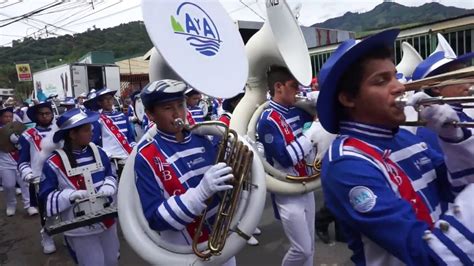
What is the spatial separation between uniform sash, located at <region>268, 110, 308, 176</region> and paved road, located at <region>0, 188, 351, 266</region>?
1144mm

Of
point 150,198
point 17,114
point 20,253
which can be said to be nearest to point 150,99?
point 150,198

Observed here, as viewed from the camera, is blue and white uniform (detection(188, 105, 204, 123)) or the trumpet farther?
blue and white uniform (detection(188, 105, 204, 123))

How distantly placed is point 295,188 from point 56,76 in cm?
1895

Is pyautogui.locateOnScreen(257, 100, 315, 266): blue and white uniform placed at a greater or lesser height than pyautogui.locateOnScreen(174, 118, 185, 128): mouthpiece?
lesser

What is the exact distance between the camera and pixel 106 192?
11.1 feet

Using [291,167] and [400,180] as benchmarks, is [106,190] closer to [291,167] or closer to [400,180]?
[291,167]

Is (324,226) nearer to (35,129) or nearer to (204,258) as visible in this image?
(204,258)

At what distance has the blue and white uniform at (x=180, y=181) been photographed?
7.10 ft

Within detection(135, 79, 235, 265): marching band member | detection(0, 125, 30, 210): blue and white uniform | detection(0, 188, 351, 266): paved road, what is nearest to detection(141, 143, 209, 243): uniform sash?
detection(135, 79, 235, 265): marching band member

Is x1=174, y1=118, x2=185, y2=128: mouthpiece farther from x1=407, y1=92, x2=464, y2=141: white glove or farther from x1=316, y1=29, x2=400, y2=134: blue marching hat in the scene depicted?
x1=407, y1=92, x2=464, y2=141: white glove

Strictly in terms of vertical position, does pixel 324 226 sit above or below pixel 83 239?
below

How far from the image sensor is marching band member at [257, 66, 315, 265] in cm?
328

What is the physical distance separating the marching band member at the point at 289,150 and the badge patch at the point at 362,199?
6.37ft

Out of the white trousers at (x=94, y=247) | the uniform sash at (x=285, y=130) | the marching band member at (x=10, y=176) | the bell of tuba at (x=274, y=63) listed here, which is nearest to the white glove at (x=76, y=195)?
the white trousers at (x=94, y=247)
